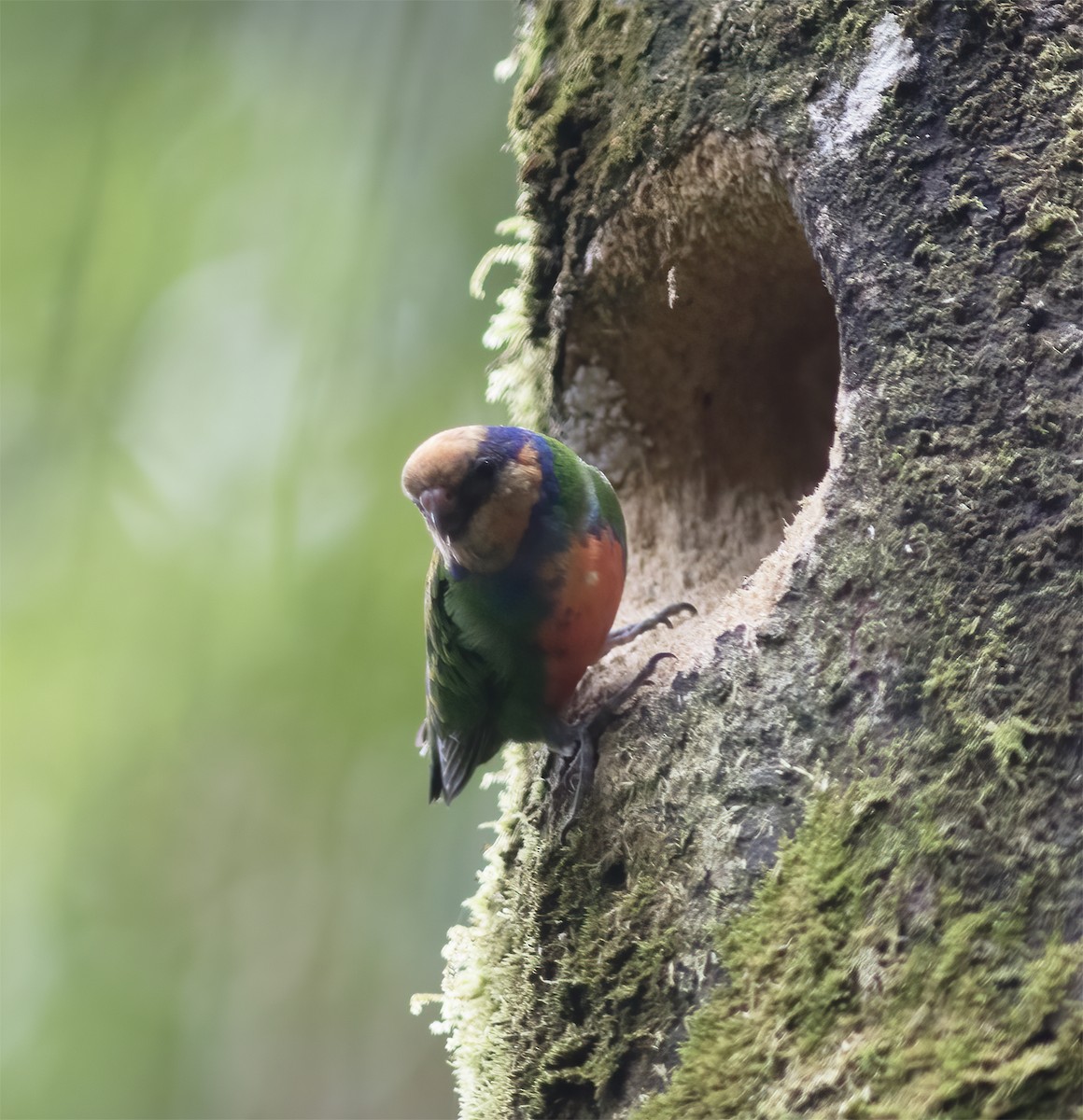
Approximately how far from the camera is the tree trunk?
154 cm

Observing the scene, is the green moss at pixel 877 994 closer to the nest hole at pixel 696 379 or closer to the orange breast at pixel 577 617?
the orange breast at pixel 577 617

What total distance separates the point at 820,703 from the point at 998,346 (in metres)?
0.74

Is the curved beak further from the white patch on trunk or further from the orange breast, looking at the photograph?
the white patch on trunk

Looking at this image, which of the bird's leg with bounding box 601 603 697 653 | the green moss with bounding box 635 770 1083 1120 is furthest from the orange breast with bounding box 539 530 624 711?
the green moss with bounding box 635 770 1083 1120

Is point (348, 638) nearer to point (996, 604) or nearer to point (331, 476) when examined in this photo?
point (331, 476)

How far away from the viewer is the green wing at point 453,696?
2.66 m

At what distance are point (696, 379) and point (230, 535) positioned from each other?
2451 millimetres

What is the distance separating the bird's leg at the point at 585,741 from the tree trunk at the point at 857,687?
4 centimetres

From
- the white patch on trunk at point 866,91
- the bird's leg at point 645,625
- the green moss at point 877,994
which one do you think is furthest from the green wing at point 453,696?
the white patch on trunk at point 866,91

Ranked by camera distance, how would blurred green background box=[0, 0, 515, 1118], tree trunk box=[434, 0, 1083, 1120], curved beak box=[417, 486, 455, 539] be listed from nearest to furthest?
tree trunk box=[434, 0, 1083, 1120] < curved beak box=[417, 486, 455, 539] < blurred green background box=[0, 0, 515, 1118]

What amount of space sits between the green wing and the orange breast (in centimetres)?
19

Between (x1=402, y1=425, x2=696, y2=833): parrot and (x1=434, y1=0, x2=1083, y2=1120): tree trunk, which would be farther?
(x1=402, y1=425, x2=696, y2=833): parrot

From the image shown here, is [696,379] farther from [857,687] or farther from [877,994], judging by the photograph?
[877,994]

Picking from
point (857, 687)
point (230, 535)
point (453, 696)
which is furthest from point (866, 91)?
point (230, 535)
